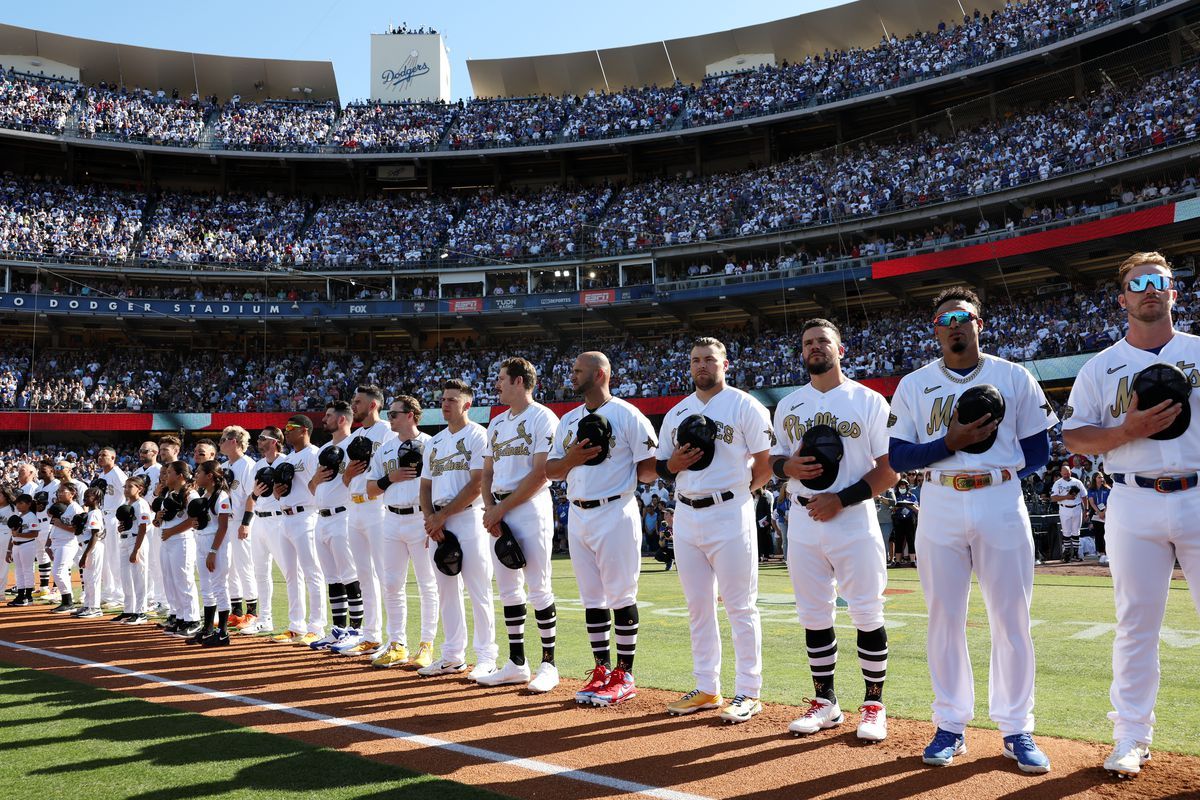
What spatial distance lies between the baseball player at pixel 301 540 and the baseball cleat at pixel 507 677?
293 centimetres

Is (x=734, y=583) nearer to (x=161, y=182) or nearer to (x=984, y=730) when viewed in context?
(x=984, y=730)

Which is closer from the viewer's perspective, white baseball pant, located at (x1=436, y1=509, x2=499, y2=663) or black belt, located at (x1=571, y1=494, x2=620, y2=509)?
black belt, located at (x1=571, y1=494, x2=620, y2=509)

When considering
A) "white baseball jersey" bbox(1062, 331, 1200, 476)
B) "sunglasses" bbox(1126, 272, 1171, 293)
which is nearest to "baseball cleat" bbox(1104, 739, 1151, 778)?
"white baseball jersey" bbox(1062, 331, 1200, 476)

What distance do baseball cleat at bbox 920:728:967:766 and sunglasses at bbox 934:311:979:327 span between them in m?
2.07

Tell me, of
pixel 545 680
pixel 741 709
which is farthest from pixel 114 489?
pixel 741 709

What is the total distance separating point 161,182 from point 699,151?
26.4 metres

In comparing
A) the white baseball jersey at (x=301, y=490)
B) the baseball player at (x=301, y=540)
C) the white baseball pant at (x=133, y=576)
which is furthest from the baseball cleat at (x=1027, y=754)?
the white baseball pant at (x=133, y=576)

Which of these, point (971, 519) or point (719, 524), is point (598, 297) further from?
point (971, 519)

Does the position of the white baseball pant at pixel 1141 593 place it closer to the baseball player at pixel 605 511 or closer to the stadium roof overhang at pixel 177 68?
the baseball player at pixel 605 511

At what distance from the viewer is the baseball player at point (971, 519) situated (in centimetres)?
428

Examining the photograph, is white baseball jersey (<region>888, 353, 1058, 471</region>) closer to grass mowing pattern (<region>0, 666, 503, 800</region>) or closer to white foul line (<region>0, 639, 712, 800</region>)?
white foul line (<region>0, 639, 712, 800</region>)

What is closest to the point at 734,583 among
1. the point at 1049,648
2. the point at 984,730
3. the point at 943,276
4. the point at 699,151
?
the point at 984,730

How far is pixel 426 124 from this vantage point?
4441cm

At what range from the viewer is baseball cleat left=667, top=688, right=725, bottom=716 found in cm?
562
